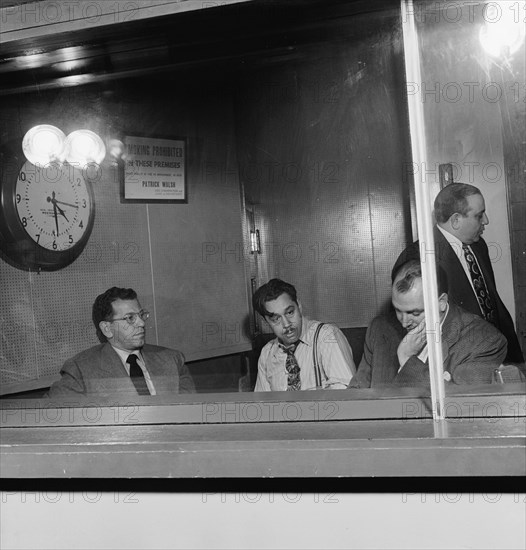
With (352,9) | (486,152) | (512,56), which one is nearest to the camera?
(512,56)

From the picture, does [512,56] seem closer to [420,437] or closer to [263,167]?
[420,437]

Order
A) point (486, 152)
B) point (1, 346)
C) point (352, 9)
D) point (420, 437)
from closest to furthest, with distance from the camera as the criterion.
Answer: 1. point (420, 437)
2. point (352, 9)
3. point (486, 152)
4. point (1, 346)

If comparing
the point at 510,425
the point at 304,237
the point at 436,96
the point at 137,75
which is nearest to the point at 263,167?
the point at 304,237

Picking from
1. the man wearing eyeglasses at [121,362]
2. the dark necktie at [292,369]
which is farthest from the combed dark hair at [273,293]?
the man wearing eyeglasses at [121,362]

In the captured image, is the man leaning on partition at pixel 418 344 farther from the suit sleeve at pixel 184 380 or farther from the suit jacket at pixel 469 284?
the suit sleeve at pixel 184 380

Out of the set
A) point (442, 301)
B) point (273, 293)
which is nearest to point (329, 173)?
point (273, 293)

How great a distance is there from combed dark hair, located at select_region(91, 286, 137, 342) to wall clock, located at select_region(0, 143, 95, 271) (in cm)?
29

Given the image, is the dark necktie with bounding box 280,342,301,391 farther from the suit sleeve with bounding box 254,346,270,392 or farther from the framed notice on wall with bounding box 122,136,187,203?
the framed notice on wall with bounding box 122,136,187,203

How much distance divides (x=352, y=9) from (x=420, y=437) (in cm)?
160

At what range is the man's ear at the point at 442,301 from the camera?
1.66 meters

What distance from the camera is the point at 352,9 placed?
2.47m

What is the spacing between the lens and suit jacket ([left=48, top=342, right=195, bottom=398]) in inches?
97.3

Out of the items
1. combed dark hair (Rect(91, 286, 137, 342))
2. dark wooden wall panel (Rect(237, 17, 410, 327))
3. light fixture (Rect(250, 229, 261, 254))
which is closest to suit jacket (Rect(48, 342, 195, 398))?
combed dark hair (Rect(91, 286, 137, 342))

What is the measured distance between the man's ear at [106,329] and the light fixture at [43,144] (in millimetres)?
769
